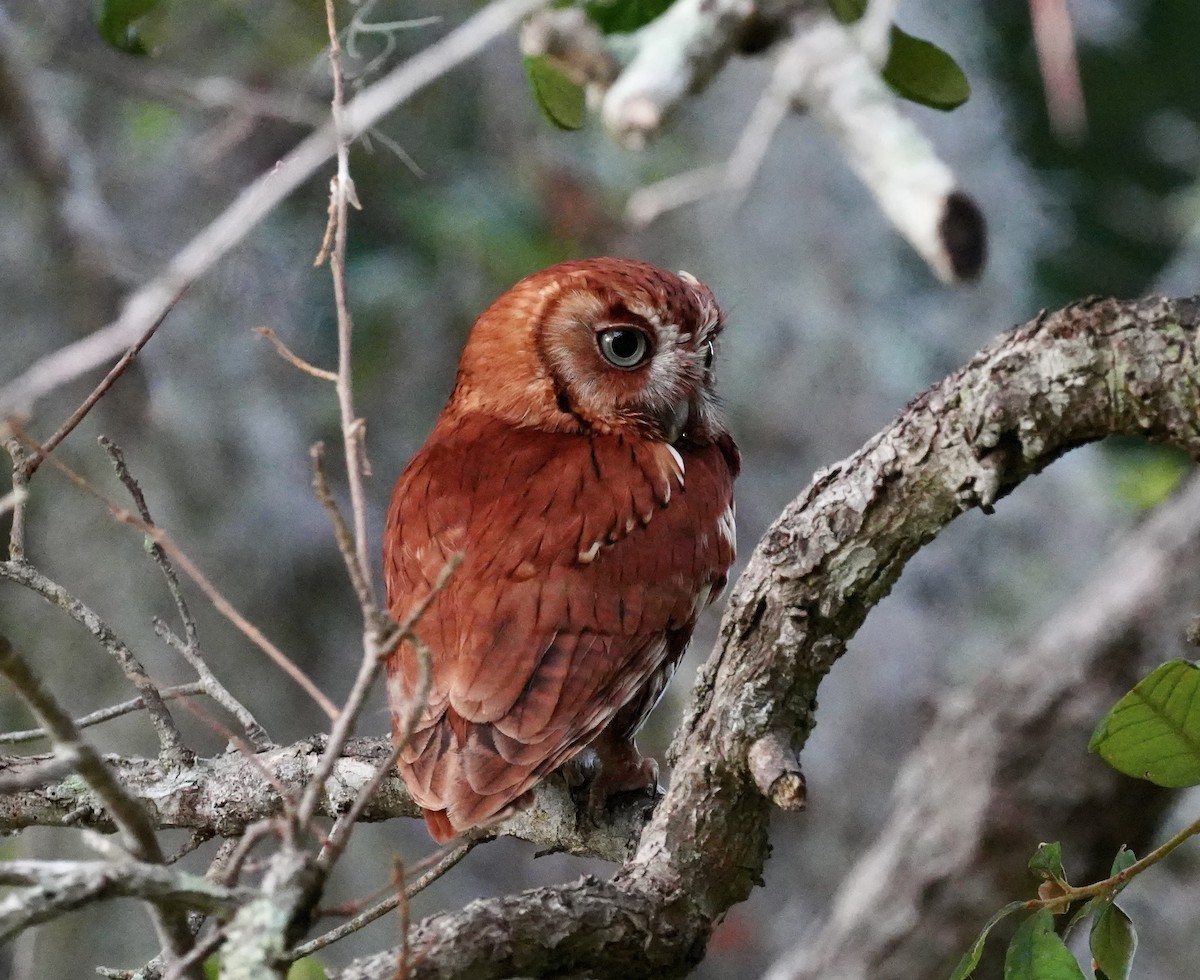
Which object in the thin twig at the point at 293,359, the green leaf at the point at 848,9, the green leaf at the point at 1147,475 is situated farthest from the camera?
the green leaf at the point at 1147,475

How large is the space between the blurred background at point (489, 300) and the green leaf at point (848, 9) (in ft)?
7.91

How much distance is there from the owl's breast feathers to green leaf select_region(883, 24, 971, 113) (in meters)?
0.79

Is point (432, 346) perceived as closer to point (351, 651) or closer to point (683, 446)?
point (351, 651)

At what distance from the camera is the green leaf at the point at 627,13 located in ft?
5.24

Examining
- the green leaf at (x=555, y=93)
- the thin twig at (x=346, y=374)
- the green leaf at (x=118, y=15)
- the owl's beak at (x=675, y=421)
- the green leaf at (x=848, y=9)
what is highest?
the green leaf at (x=118, y=15)

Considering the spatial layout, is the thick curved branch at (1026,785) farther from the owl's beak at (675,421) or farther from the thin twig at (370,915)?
the thin twig at (370,915)

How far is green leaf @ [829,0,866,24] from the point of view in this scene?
1.57 meters

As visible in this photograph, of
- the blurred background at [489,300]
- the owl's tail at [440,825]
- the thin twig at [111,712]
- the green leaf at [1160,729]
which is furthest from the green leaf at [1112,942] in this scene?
the blurred background at [489,300]

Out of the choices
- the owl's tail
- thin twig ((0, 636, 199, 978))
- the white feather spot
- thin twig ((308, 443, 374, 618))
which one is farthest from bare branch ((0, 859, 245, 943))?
the white feather spot

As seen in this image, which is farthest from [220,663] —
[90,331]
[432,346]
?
[432,346]

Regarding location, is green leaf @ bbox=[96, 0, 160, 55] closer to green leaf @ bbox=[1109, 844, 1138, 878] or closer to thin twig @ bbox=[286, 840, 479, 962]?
thin twig @ bbox=[286, 840, 479, 962]

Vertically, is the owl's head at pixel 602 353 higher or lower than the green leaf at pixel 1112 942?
higher


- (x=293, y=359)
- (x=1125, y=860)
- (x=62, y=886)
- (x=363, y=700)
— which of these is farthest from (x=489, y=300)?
(x=62, y=886)

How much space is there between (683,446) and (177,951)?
1.58 metres
